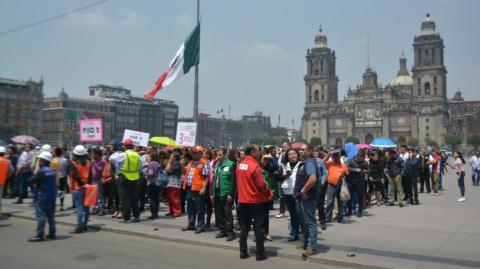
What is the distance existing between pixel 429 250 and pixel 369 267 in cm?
171

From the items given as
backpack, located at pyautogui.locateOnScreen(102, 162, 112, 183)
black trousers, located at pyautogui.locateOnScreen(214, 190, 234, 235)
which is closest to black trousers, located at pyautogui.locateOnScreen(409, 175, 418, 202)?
black trousers, located at pyautogui.locateOnScreen(214, 190, 234, 235)

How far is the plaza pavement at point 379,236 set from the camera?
7395 millimetres

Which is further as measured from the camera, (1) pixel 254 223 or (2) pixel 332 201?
(2) pixel 332 201

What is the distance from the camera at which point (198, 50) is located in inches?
658

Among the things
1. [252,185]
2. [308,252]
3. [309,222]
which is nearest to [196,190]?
[252,185]

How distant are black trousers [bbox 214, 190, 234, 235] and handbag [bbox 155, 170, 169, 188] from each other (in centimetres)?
247

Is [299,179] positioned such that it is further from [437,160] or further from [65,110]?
[65,110]

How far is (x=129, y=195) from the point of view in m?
10.5

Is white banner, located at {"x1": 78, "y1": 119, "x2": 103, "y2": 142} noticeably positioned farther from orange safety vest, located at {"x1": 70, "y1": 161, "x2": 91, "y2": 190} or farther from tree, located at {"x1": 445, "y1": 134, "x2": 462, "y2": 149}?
tree, located at {"x1": 445, "y1": 134, "x2": 462, "y2": 149}

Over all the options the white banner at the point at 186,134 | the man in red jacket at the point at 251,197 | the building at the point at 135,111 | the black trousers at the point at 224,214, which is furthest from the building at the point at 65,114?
the man in red jacket at the point at 251,197

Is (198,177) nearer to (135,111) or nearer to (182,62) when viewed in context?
(182,62)

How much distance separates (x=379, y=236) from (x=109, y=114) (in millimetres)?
115510

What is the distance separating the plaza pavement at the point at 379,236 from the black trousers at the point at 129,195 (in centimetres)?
32

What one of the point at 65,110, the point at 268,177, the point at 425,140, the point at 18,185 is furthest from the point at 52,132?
the point at 268,177
